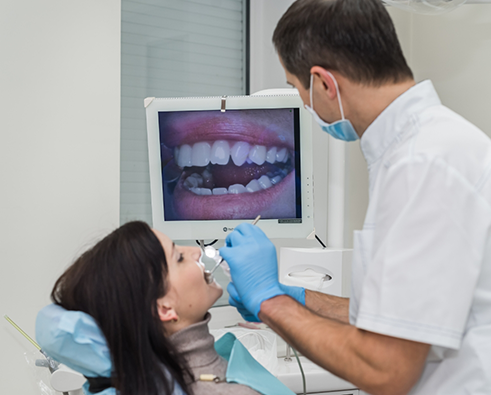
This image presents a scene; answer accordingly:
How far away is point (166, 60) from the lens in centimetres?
230

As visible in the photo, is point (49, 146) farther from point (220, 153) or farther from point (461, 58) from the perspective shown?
point (461, 58)

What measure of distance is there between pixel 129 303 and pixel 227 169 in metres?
0.81

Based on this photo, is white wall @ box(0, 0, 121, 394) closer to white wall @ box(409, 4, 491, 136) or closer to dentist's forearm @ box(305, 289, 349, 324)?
dentist's forearm @ box(305, 289, 349, 324)

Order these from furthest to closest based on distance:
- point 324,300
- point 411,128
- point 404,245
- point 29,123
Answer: point 29,123 → point 324,300 → point 411,128 → point 404,245

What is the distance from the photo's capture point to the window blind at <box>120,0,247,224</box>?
216 cm

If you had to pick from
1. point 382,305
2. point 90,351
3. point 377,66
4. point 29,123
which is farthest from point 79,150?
point 382,305

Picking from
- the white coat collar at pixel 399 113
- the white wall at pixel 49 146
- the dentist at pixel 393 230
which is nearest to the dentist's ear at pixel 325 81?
the dentist at pixel 393 230

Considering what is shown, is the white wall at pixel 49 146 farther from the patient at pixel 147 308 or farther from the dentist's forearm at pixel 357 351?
the dentist's forearm at pixel 357 351

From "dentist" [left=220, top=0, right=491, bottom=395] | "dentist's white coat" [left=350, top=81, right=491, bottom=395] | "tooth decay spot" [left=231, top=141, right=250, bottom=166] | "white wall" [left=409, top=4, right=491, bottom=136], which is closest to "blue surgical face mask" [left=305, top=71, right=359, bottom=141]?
"dentist" [left=220, top=0, right=491, bottom=395]

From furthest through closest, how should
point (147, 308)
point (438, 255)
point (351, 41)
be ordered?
point (147, 308), point (351, 41), point (438, 255)

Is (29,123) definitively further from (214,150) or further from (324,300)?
(324,300)

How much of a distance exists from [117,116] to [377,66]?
1.11m

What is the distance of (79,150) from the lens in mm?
1765

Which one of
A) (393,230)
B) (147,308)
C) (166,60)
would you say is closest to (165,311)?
(147,308)
